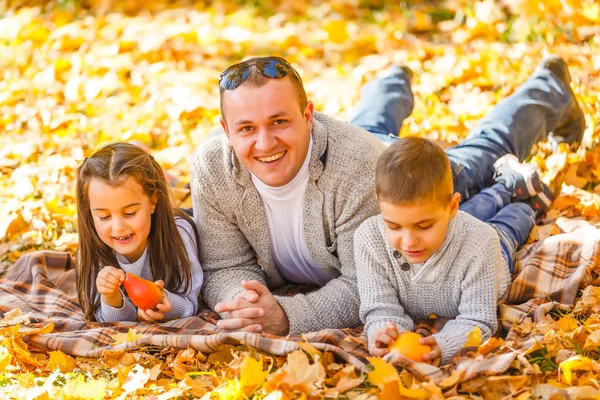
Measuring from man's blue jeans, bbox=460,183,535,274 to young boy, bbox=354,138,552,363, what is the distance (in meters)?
0.42

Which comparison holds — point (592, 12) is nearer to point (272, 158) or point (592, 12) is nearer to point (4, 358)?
point (272, 158)

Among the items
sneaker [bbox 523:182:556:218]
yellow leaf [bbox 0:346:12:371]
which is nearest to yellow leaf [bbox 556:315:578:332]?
sneaker [bbox 523:182:556:218]

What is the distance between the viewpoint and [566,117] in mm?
4480

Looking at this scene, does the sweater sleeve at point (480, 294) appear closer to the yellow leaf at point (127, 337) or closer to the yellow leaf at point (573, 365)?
the yellow leaf at point (573, 365)

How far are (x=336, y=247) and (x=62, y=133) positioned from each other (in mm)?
2660

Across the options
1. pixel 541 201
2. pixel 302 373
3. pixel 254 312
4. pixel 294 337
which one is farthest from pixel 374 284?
pixel 541 201

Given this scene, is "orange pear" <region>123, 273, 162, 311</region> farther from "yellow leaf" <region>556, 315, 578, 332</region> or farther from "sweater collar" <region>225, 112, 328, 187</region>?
"yellow leaf" <region>556, 315, 578, 332</region>

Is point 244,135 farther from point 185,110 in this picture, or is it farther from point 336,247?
point 185,110

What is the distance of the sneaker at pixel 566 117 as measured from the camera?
4.45 m

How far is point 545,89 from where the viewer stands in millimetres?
4371

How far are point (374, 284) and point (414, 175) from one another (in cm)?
53

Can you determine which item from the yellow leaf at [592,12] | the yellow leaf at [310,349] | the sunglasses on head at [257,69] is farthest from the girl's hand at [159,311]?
the yellow leaf at [592,12]

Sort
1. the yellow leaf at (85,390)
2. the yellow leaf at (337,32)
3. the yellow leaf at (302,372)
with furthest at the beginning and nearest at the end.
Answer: the yellow leaf at (337,32) < the yellow leaf at (85,390) < the yellow leaf at (302,372)

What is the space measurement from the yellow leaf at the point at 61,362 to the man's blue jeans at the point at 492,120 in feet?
5.95
